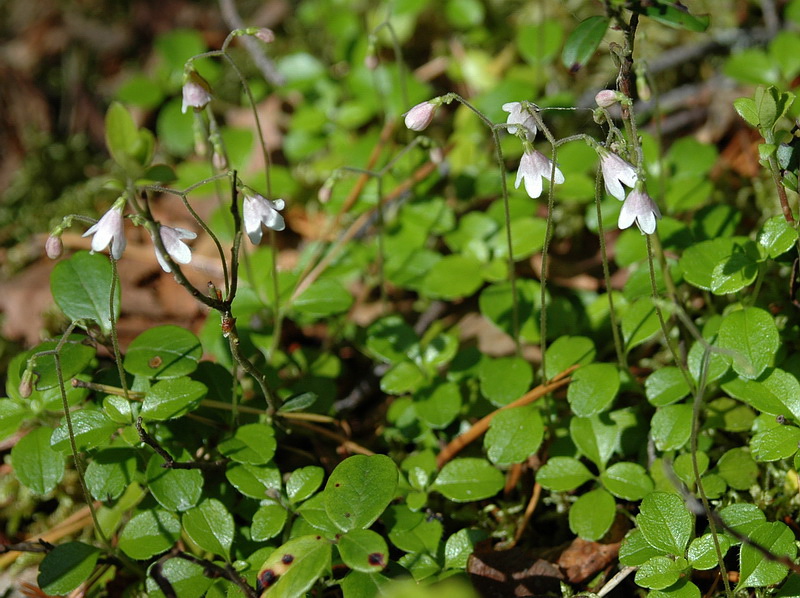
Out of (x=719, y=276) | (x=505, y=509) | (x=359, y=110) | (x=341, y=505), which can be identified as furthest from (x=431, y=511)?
(x=359, y=110)

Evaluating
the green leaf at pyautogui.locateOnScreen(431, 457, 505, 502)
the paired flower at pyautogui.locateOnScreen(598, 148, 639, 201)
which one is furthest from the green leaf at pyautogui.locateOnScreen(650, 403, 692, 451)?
the paired flower at pyautogui.locateOnScreen(598, 148, 639, 201)

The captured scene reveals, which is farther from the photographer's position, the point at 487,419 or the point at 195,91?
the point at 487,419

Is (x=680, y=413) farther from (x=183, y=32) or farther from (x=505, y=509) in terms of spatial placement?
(x=183, y=32)

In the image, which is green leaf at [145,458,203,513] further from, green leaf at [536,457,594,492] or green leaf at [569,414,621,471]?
green leaf at [569,414,621,471]

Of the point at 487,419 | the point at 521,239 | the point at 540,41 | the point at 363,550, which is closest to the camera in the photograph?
the point at 363,550

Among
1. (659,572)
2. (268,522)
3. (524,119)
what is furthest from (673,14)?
(268,522)

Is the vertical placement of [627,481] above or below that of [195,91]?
below

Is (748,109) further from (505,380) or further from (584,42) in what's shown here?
(505,380)
